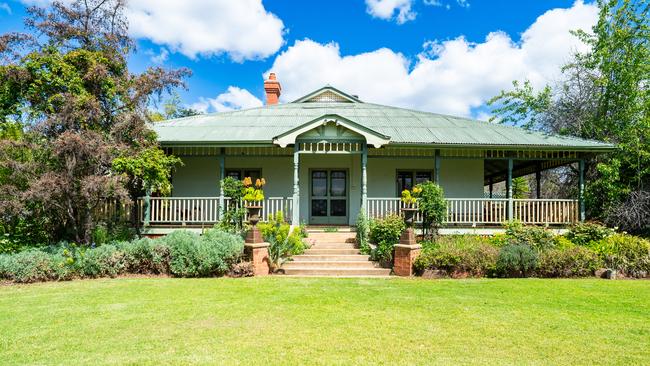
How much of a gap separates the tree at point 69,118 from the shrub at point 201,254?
2.07 m

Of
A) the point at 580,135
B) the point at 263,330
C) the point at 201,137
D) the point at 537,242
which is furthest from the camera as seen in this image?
the point at 580,135

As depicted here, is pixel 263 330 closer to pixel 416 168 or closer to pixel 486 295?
pixel 486 295

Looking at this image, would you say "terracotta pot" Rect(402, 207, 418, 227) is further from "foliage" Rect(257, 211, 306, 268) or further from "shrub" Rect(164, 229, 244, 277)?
"shrub" Rect(164, 229, 244, 277)

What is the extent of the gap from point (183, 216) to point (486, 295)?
963cm

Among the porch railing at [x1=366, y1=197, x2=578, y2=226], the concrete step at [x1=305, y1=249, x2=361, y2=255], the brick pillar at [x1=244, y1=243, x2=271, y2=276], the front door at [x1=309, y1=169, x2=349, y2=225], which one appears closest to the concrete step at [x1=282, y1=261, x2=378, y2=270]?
the brick pillar at [x1=244, y1=243, x2=271, y2=276]

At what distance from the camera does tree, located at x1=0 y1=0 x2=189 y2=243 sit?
9.98 metres

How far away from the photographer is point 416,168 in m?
16.0

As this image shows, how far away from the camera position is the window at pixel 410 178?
629 inches

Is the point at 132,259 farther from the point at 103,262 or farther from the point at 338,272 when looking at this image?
the point at 338,272

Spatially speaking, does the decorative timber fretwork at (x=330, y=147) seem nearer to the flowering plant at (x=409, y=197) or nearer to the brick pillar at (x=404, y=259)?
the flowering plant at (x=409, y=197)

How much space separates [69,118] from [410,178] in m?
11.7

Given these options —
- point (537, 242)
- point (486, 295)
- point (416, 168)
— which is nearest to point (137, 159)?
point (486, 295)

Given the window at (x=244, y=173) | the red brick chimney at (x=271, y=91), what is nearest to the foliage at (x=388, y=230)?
the window at (x=244, y=173)

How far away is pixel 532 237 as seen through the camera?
38.6ft
